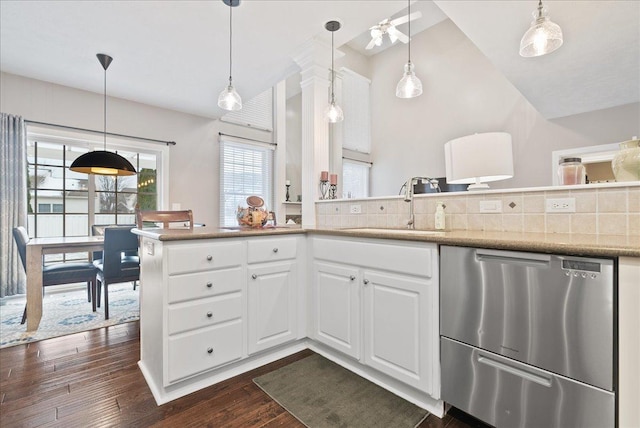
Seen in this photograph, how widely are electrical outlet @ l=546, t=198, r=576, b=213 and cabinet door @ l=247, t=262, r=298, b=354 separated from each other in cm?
154

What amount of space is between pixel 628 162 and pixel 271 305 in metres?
2.01

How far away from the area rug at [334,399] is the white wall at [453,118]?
392cm

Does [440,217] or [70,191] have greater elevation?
[70,191]

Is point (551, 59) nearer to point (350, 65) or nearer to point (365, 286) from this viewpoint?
point (365, 286)

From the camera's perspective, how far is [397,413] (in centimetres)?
153

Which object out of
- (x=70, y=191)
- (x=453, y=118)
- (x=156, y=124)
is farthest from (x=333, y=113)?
(x=70, y=191)

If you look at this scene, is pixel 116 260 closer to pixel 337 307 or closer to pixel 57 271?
pixel 57 271

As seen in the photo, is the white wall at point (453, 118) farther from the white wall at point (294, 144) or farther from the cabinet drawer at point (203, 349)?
the cabinet drawer at point (203, 349)

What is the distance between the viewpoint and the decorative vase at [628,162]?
52.5 inches

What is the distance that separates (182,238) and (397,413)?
1.43 metres

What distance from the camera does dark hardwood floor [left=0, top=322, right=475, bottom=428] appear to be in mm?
1476

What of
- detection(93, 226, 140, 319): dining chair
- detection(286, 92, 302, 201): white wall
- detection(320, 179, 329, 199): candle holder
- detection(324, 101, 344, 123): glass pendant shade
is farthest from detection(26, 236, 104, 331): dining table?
detection(286, 92, 302, 201): white wall

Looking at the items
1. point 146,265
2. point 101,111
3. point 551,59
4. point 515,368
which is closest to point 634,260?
point 515,368

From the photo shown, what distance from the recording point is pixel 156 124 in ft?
14.5
